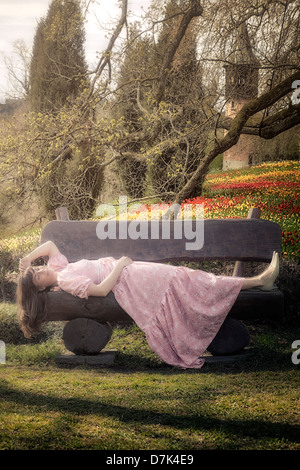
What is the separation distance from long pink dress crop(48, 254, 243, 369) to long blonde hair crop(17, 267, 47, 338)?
0.74ft


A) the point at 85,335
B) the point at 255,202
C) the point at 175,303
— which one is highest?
the point at 255,202

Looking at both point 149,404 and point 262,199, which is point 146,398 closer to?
point 149,404

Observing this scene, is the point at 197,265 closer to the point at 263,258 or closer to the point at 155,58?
the point at 263,258

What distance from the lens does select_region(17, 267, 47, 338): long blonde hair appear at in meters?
3.78

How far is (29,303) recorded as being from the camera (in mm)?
3814

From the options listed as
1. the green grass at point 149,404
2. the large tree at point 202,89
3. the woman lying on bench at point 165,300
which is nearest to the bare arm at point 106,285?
the woman lying on bench at point 165,300

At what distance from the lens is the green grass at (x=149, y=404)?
91.0 inches

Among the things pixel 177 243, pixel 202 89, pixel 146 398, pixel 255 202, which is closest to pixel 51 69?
pixel 202 89

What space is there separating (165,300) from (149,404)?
104 centimetres

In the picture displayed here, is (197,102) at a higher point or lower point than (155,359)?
higher

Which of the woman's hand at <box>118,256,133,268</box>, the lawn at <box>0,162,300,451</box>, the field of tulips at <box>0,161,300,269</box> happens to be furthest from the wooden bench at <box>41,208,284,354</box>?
the field of tulips at <box>0,161,300,269</box>
